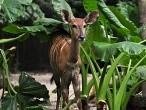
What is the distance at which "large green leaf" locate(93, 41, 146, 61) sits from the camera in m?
4.31

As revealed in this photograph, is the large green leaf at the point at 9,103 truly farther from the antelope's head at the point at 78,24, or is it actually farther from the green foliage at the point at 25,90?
the antelope's head at the point at 78,24

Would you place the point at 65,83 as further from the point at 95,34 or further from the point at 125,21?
the point at 125,21

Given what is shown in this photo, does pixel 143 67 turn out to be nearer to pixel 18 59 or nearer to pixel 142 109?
pixel 142 109

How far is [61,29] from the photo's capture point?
529 centimetres

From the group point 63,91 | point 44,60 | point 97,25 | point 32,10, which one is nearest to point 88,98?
point 63,91

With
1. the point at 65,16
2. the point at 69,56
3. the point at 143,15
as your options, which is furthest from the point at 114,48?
the point at 143,15

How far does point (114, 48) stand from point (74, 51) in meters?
0.40

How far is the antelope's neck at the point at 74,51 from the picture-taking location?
4312 millimetres

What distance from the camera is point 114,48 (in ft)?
14.6

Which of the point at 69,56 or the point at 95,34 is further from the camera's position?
the point at 95,34

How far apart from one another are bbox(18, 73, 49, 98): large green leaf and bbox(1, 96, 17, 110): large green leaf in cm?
25

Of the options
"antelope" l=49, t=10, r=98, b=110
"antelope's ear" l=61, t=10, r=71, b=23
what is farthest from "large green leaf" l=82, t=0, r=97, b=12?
"antelope's ear" l=61, t=10, r=71, b=23

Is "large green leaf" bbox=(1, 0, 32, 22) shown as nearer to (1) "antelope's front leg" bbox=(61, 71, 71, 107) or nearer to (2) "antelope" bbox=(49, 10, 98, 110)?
(2) "antelope" bbox=(49, 10, 98, 110)

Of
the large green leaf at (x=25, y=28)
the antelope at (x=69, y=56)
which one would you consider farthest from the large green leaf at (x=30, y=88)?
the large green leaf at (x=25, y=28)
